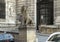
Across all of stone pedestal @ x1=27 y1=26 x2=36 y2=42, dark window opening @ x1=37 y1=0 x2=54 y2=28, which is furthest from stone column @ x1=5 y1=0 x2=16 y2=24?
stone pedestal @ x1=27 y1=26 x2=36 y2=42

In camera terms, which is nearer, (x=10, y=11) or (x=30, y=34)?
(x=30, y=34)

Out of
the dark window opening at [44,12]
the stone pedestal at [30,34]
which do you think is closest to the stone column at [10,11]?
the dark window opening at [44,12]

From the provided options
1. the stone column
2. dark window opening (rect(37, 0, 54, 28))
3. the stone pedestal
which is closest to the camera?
the stone pedestal

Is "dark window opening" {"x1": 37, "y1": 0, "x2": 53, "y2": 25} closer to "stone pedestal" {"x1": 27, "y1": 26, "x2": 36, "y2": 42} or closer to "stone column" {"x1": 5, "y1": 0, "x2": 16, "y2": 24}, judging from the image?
"stone column" {"x1": 5, "y1": 0, "x2": 16, "y2": 24}

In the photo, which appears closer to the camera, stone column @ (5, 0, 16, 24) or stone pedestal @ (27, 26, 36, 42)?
stone pedestal @ (27, 26, 36, 42)

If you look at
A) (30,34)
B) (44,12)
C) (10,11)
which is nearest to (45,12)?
(44,12)

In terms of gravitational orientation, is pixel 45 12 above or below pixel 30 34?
above

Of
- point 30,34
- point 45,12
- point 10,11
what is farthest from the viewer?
point 45,12

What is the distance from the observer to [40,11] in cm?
1966

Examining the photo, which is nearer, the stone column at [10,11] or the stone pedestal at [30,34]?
the stone pedestal at [30,34]

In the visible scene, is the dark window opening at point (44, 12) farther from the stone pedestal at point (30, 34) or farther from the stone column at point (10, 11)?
the stone pedestal at point (30, 34)

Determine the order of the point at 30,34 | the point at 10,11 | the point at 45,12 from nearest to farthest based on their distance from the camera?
1. the point at 30,34
2. the point at 10,11
3. the point at 45,12

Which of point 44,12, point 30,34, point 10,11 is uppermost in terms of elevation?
→ point 10,11

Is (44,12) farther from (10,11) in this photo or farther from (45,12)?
(10,11)
